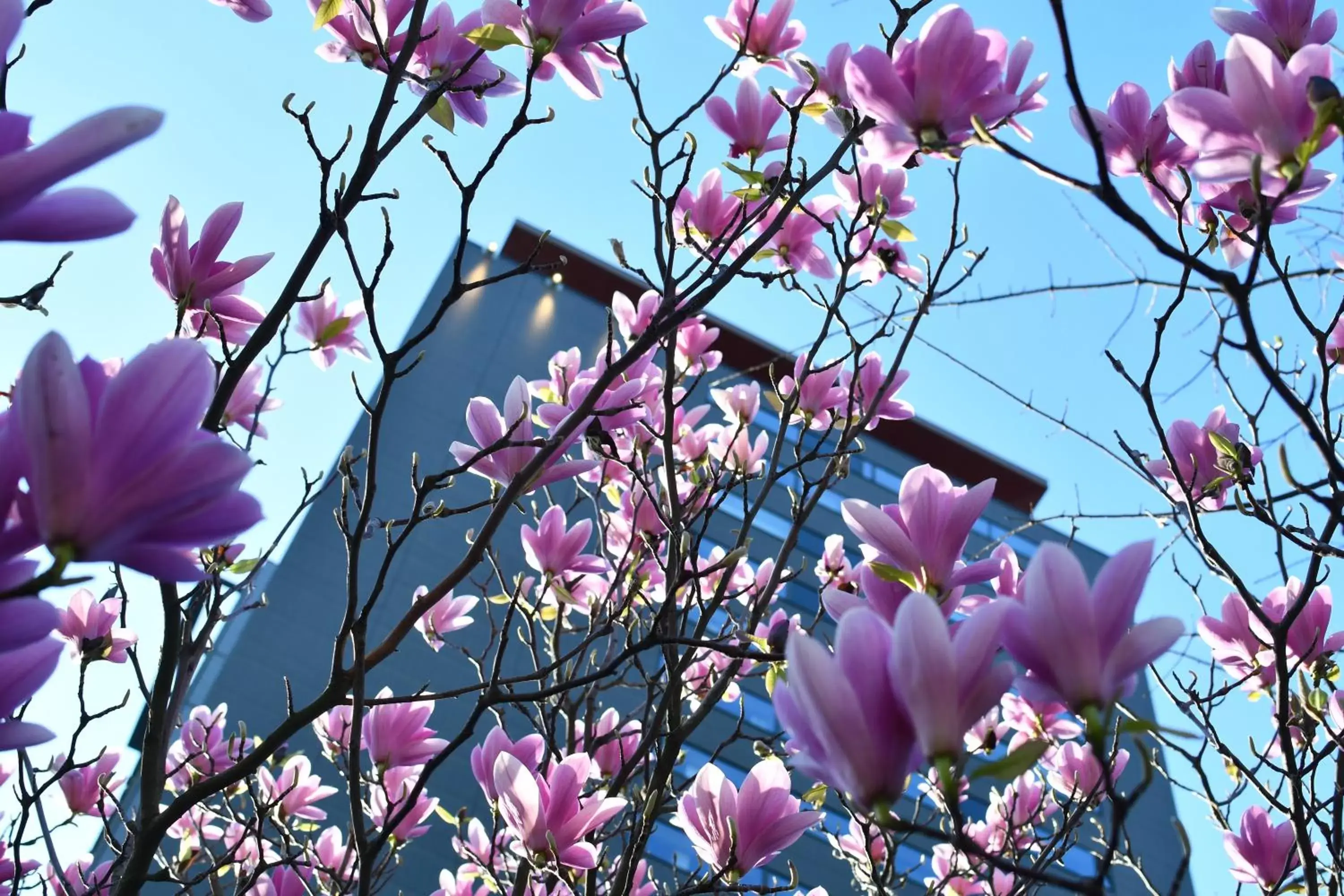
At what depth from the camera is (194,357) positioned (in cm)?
46

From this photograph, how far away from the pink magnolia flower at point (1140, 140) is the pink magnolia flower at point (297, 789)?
177 cm

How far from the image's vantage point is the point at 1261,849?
1453 millimetres

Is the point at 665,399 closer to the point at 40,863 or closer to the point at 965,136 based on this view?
the point at 965,136

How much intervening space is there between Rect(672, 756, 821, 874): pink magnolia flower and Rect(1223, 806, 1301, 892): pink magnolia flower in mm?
763

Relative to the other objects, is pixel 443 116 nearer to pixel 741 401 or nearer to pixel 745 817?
pixel 745 817

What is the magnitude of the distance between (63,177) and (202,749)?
5.10ft

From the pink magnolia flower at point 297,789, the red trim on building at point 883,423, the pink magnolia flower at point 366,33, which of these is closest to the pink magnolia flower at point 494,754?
the pink magnolia flower at point 297,789

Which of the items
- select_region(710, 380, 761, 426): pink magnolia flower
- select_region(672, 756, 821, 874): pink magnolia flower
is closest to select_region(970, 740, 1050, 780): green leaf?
select_region(672, 756, 821, 874): pink magnolia flower

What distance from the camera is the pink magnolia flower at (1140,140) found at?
1108 millimetres

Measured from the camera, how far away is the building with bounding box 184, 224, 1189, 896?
10.6m

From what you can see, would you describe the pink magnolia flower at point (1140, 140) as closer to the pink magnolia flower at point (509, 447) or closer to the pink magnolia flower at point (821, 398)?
the pink magnolia flower at point (509, 447)

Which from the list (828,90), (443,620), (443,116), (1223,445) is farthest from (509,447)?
(443,620)

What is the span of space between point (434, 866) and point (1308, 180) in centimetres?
1076

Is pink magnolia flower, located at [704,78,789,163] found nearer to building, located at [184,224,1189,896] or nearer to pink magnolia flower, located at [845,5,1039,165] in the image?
pink magnolia flower, located at [845,5,1039,165]
